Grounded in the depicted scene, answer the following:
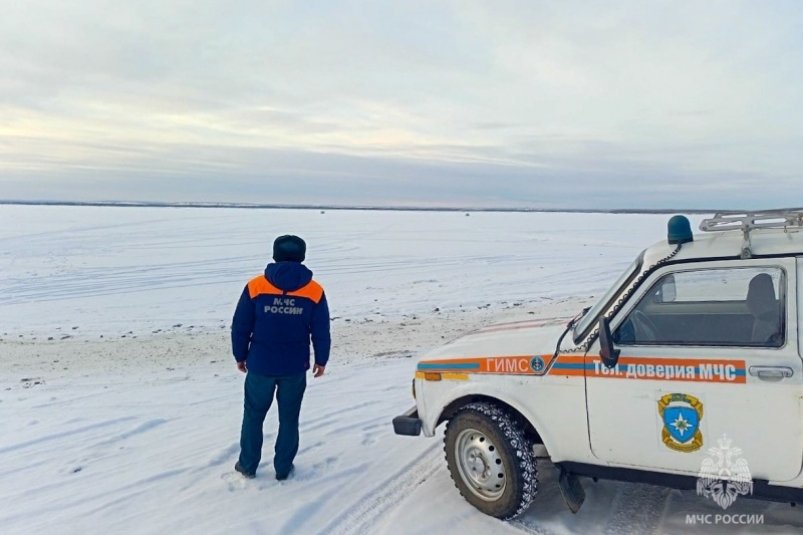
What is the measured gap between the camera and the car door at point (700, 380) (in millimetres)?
3277

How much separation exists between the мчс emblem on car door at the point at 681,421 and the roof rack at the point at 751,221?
927 millimetres

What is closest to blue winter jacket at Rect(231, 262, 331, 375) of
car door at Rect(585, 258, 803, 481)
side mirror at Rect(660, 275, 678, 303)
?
car door at Rect(585, 258, 803, 481)

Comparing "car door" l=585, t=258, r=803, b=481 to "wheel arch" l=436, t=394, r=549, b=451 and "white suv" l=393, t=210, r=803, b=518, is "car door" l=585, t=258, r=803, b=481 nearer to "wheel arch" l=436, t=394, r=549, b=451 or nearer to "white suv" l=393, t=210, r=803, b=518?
"white suv" l=393, t=210, r=803, b=518

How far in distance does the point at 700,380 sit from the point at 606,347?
1.69 feet

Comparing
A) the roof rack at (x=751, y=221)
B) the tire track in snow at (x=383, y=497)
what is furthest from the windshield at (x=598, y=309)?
the tire track in snow at (x=383, y=497)

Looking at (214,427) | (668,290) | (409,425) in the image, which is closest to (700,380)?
(668,290)

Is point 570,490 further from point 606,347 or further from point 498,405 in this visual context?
point 606,347

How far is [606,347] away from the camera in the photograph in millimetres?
3529

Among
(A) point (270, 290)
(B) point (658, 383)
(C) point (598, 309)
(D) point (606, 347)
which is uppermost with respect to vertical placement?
(A) point (270, 290)

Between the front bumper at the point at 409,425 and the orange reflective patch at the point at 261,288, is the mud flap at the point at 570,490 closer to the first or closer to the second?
the front bumper at the point at 409,425

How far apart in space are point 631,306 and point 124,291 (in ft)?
46.6

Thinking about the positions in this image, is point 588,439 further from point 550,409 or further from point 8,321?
point 8,321

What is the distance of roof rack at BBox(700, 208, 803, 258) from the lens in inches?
147

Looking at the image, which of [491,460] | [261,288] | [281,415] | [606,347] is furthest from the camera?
[281,415]
